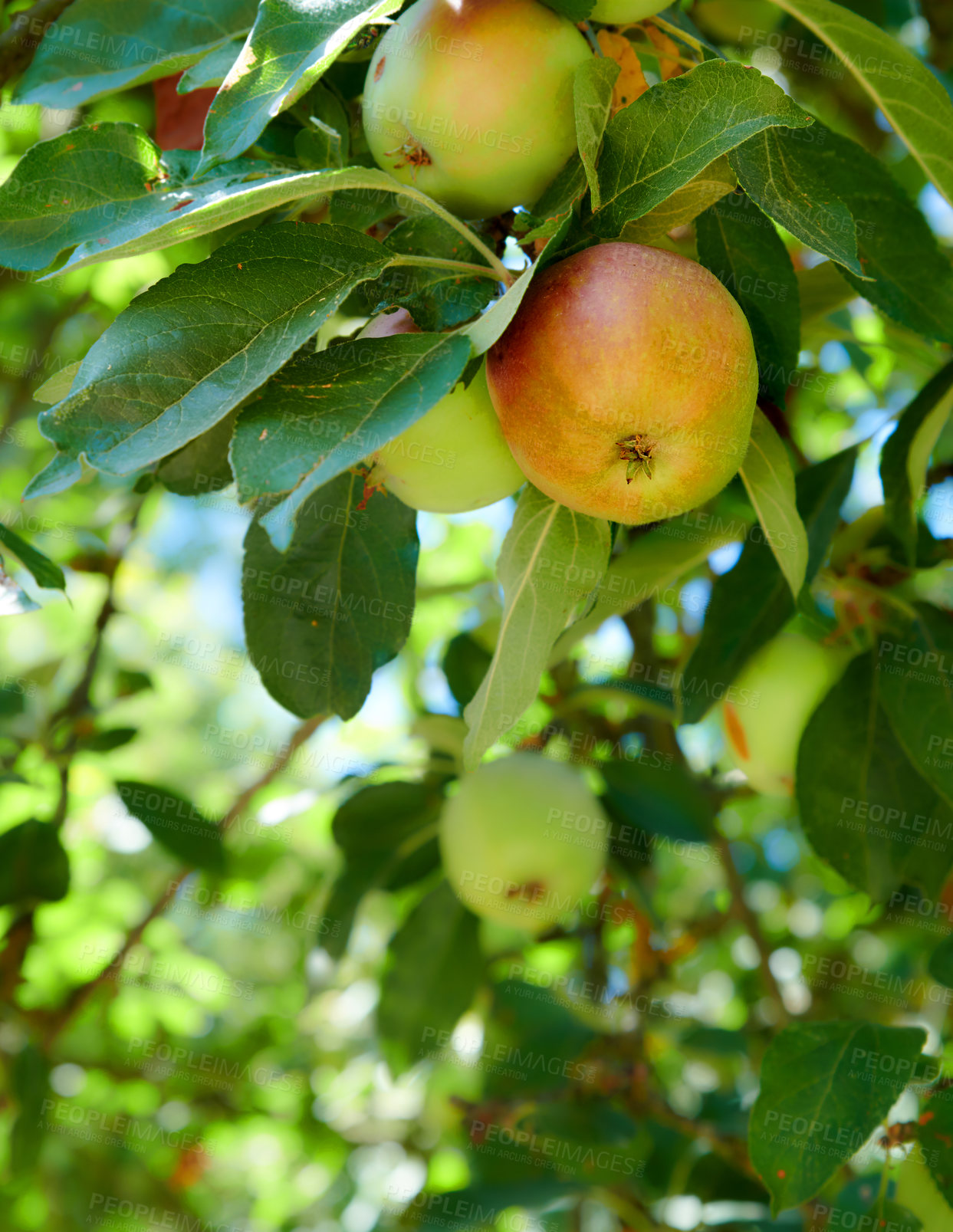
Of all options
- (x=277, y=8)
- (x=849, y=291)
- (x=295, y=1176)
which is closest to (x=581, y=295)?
(x=277, y=8)

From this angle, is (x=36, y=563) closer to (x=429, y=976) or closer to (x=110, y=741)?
(x=110, y=741)

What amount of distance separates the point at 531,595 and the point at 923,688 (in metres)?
0.65

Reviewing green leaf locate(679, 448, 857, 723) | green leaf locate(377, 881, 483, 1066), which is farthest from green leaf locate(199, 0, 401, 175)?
green leaf locate(377, 881, 483, 1066)

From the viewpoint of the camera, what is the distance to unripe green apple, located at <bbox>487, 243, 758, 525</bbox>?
681 millimetres

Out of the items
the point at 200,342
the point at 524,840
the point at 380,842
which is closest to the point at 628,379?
the point at 200,342

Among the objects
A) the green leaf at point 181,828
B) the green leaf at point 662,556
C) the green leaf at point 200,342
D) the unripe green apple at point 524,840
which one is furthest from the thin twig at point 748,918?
the green leaf at point 200,342

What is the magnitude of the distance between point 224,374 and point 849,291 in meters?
0.90

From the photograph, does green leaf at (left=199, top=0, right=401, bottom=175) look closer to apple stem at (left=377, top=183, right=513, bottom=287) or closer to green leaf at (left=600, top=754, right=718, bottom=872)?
apple stem at (left=377, top=183, right=513, bottom=287)

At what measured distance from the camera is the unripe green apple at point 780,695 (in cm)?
139

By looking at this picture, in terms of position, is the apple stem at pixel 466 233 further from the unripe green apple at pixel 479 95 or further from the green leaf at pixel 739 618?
the green leaf at pixel 739 618

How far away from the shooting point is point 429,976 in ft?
6.15

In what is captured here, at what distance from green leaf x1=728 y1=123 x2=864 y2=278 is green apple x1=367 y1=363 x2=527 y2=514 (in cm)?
23

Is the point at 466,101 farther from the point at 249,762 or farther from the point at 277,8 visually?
the point at 249,762

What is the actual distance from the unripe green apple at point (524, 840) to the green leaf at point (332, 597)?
649mm
